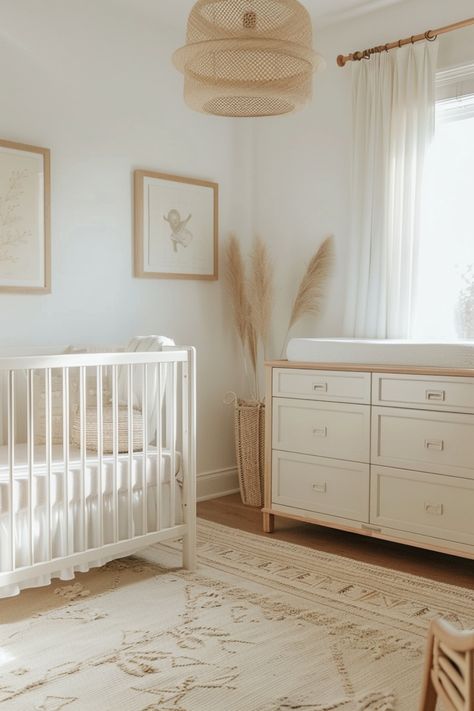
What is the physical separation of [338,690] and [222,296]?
2.46m

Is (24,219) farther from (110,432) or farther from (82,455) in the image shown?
(82,455)

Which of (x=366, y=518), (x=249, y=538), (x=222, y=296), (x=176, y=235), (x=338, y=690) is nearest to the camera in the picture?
(x=338, y=690)

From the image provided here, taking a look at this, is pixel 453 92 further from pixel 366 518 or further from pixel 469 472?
pixel 366 518

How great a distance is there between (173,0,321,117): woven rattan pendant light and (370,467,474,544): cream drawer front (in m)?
1.43

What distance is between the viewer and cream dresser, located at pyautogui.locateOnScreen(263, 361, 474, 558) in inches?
107

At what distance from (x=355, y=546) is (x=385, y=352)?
2.76ft

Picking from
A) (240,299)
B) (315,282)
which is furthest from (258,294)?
(315,282)

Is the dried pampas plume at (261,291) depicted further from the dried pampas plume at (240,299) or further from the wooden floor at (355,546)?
the wooden floor at (355,546)

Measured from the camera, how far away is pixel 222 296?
13.3ft

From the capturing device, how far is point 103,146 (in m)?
3.44

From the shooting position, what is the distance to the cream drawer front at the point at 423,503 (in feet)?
8.88

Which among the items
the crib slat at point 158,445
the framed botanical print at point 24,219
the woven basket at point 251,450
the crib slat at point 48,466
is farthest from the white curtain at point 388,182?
the crib slat at point 48,466

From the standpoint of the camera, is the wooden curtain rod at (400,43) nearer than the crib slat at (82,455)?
No

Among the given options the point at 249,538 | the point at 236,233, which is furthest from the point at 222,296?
the point at 249,538
